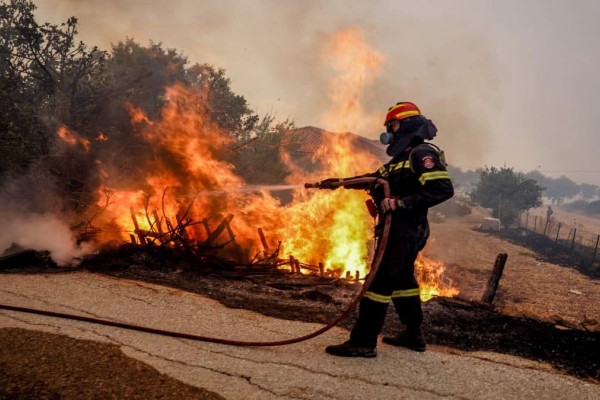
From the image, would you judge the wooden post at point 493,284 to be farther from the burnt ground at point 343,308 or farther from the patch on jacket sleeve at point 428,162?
the patch on jacket sleeve at point 428,162

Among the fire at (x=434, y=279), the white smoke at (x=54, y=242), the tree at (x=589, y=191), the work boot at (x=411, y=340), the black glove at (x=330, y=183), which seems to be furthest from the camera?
the tree at (x=589, y=191)

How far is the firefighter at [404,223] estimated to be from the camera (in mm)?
3535

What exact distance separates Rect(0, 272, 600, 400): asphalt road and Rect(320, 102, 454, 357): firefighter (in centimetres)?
23

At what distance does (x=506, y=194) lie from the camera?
43688 millimetres

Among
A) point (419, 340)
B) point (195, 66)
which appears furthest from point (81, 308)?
point (195, 66)

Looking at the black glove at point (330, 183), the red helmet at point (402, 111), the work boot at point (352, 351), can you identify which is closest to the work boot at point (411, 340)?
the work boot at point (352, 351)

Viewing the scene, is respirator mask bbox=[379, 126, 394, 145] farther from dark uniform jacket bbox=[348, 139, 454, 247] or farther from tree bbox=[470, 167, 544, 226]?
tree bbox=[470, 167, 544, 226]

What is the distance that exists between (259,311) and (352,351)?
173cm

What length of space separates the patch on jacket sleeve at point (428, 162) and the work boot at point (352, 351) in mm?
1792

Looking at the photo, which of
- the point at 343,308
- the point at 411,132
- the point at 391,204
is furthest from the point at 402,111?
the point at 343,308

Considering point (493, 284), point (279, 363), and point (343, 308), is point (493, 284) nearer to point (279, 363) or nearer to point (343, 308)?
point (343, 308)

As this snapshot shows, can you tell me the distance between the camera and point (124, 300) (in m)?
4.91

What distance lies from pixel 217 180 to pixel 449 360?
26.4 ft

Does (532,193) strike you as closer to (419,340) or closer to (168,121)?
(168,121)
